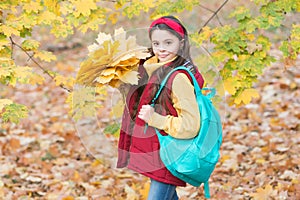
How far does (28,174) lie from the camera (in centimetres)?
479

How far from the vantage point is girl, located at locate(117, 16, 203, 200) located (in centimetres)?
229

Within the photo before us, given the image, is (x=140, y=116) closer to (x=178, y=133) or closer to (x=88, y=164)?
(x=178, y=133)

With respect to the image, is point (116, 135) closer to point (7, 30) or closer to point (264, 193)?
point (7, 30)

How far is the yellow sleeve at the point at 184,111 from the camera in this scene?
2279 mm

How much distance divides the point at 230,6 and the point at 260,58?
776cm

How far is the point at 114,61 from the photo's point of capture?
2.38 m

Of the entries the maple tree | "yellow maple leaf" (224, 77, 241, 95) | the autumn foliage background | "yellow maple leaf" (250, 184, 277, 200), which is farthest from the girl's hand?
"yellow maple leaf" (250, 184, 277, 200)

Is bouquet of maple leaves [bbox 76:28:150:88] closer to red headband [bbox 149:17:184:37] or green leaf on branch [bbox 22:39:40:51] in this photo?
red headband [bbox 149:17:184:37]

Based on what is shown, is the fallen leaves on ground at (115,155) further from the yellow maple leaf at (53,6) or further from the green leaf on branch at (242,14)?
the green leaf on branch at (242,14)

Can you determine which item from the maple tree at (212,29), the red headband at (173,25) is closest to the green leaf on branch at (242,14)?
the maple tree at (212,29)

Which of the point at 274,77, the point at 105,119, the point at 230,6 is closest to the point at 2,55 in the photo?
the point at 105,119

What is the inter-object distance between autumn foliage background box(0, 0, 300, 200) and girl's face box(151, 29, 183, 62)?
0.35 m

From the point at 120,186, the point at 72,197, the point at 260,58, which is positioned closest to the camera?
the point at 260,58

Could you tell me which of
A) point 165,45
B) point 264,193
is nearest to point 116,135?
point 165,45
